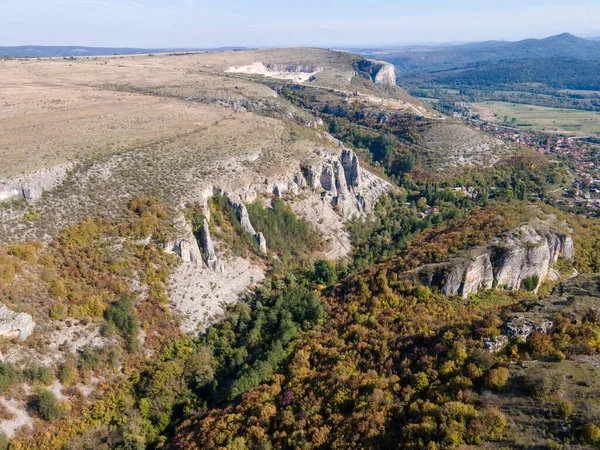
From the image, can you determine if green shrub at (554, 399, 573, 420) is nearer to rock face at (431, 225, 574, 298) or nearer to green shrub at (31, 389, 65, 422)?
rock face at (431, 225, 574, 298)

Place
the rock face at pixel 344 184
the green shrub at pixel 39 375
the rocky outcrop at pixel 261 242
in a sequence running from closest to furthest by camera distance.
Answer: the green shrub at pixel 39 375 < the rocky outcrop at pixel 261 242 < the rock face at pixel 344 184

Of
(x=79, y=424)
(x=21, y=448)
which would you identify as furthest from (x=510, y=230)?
(x=21, y=448)

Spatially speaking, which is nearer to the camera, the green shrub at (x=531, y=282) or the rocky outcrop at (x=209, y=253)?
the green shrub at (x=531, y=282)

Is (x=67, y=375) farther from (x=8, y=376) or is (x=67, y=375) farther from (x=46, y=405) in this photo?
(x=8, y=376)

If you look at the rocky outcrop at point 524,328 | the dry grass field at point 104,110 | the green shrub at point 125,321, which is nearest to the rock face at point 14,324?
the green shrub at point 125,321

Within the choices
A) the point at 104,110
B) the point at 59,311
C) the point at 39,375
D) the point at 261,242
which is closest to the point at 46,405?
the point at 39,375

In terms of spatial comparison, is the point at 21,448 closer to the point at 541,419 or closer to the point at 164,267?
the point at 164,267

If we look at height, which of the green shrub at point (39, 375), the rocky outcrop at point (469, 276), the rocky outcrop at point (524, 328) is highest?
the rocky outcrop at point (524, 328)

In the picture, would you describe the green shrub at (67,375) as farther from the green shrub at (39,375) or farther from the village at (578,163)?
the village at (578,163)
